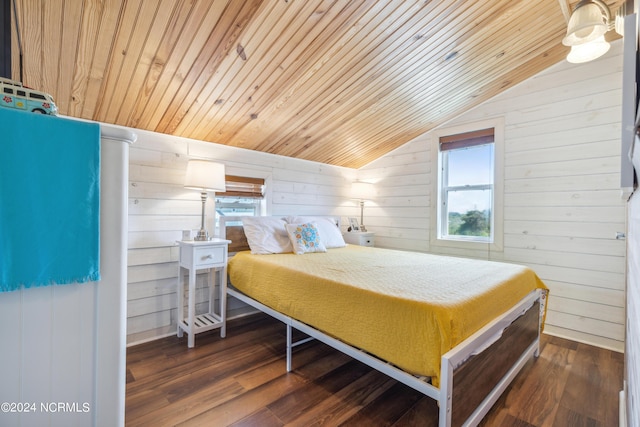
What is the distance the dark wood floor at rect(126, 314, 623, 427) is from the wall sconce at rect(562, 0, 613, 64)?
2162 millimetres

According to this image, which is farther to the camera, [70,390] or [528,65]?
[528,65]

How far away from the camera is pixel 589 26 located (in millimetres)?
1524

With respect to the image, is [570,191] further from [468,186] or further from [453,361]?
[453,361]

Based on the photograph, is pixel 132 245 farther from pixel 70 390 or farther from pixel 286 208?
pixel 70 390

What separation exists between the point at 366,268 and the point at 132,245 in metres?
1.96

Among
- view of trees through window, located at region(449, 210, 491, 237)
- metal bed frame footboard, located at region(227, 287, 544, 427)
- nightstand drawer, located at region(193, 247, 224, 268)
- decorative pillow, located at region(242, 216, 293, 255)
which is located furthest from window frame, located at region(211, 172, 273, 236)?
view of trees through window, located at region(449, 210, 491, 237)

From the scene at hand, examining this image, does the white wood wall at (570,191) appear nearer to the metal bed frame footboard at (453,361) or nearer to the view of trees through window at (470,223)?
the view of trees through window at (470,223)

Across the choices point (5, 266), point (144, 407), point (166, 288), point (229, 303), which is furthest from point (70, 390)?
point (229, 303)

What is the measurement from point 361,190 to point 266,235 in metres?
1.71

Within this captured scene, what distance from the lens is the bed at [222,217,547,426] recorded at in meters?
1.30

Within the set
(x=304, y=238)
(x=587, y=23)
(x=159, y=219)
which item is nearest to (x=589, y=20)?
(x=587, y=23)

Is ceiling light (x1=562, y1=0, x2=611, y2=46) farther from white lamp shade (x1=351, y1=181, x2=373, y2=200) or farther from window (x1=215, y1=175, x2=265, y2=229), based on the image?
window (x1=215, y1=175, x2=265, y2=229)

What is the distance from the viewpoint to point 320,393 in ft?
5.82

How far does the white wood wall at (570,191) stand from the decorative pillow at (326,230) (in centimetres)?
148
